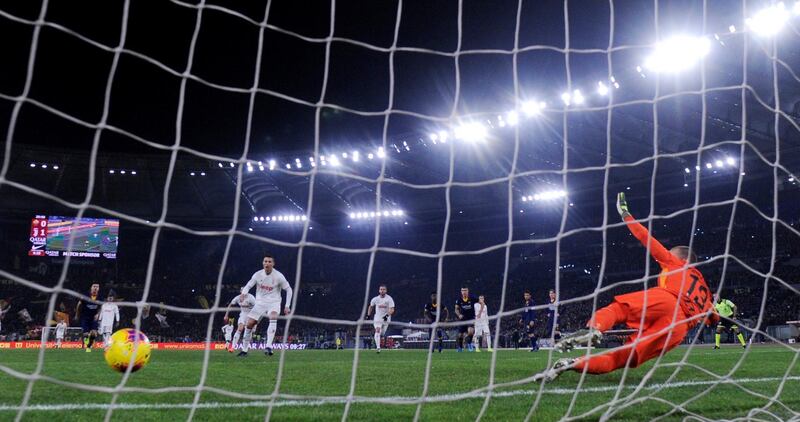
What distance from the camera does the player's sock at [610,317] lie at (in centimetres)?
469

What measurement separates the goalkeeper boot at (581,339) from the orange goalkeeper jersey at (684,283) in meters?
0.78

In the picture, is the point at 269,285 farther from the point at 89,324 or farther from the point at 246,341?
the point at 89,324

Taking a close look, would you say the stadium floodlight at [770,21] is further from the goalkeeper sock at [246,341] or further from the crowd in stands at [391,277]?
the crowd in stands at [391,277]

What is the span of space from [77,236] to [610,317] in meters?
31.0

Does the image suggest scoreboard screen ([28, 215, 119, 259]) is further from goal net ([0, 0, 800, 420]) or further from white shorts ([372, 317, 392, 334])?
white shorts ([372, 317, 392, 334])

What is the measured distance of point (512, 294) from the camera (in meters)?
Result: 35.1

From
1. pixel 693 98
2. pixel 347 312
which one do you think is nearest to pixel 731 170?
pixel 693 98

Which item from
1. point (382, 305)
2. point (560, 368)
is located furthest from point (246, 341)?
point (560, 368)

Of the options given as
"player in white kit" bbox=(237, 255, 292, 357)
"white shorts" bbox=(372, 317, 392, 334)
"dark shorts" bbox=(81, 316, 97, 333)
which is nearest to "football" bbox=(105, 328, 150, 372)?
"white shorts" bbox=(372, 317, 392, 334)

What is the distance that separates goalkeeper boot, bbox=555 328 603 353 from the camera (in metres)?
4.43

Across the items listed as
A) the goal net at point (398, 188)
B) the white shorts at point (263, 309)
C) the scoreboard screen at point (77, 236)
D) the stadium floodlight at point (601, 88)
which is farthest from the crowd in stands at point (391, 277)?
the white shorts at point (263, 309)

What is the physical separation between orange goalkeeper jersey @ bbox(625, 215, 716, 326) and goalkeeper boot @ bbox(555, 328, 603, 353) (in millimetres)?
782

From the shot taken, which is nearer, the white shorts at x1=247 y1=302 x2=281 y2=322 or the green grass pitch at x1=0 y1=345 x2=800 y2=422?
the green grass pitch at x1=0 y1=345 x2=800 y2=422

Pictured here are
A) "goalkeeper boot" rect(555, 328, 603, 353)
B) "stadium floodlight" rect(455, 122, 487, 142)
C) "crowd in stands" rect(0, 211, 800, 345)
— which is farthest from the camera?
"crowd in stands" rect(0, 211, 800, 345)
